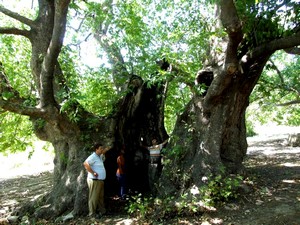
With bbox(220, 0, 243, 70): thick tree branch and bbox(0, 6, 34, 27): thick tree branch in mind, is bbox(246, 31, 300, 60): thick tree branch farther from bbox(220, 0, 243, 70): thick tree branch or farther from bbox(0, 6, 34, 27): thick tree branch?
bbox(0, 6, 34, 27): thick tree branch

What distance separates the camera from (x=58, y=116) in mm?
7453

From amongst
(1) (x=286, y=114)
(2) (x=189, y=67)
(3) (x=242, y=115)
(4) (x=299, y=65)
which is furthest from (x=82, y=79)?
(1) (x=286, y=114)

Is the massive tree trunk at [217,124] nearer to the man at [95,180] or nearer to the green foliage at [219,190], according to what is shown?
the green foliage at [219,190]

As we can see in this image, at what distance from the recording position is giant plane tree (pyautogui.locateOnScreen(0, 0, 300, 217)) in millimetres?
6863

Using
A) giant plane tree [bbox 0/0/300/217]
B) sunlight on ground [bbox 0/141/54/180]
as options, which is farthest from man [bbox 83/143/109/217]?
sunlight on ground [bbox 0/141/54/180]

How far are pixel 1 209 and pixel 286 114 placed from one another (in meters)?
19.7

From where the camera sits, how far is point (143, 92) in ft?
29.4

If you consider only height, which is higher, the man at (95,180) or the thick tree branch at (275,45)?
the thick tree branch at (275,45)

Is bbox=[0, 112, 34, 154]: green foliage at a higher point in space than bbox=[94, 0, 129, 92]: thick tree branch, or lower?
lower

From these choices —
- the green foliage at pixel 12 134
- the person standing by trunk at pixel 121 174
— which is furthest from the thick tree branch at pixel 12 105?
the person standing by trunk at pixel 121 174

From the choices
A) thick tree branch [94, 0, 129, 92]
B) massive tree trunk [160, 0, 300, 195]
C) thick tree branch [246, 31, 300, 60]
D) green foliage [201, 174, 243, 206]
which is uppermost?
thick tree branch [94, 0, 129, 92]

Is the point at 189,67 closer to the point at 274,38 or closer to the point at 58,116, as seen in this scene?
the point at 274,38

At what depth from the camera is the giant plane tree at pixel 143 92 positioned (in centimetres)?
686

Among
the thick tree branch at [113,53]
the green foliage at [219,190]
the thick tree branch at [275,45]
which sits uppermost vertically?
the thick tree branch at [113,53]
